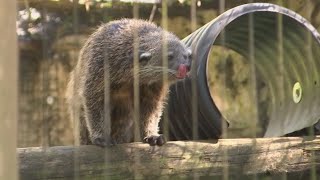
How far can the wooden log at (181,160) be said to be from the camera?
2344 millimetres

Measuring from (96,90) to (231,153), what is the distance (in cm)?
77

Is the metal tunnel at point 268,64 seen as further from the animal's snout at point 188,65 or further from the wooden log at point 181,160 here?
the wooden log at point 181,160

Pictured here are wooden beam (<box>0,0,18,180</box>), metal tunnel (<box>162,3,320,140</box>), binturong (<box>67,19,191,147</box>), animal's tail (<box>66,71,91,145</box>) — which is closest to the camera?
wooden beam (<box>0,0,18,180</box>)

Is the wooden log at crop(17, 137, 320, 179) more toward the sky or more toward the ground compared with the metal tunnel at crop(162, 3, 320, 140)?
more toward the ground

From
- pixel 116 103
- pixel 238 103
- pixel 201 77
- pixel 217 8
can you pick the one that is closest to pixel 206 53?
pixel 201 77

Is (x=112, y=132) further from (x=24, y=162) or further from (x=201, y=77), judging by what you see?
(x=24, y=162)

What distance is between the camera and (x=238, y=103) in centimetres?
613

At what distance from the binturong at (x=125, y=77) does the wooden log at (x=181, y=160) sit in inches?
15.8

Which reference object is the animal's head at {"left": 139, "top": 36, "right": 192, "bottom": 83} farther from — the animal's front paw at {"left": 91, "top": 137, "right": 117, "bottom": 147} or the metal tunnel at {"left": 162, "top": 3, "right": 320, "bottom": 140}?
the animal's front paw at {"left": 91, "top": 137, "right": 117, "bottom": 147}

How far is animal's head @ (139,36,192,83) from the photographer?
2969mm

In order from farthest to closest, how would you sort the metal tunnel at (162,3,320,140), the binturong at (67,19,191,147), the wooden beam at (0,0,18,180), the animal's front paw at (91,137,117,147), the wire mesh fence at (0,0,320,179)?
the binturong at (67,19,191,147) → the metal tunnel at (162,3,320,140) → the animal's front paw at (91,137,117,147) → the wire mesh fence at (0,0,320,179) → the wooden beam at (0,0,18,180)

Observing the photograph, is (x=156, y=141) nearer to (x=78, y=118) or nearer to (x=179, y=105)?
(x=179, y=105)

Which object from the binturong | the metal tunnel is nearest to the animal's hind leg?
the binturong

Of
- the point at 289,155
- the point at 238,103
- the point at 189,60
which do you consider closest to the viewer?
the point at 289,155
